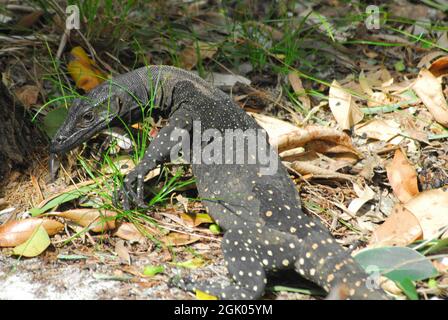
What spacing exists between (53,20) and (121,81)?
1668mm

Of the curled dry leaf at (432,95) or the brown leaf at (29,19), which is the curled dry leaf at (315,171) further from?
the brown leaf at (29,19)

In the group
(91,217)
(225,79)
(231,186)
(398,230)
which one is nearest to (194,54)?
(225,79)

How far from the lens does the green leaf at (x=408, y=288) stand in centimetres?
420

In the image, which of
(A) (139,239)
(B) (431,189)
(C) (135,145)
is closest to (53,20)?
(C) (135,145)

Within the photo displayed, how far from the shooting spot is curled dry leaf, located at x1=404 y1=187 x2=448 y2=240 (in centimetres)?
483

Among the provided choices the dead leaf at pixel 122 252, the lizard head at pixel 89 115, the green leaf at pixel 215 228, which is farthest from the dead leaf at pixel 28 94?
the green leaf at pixel 215 228

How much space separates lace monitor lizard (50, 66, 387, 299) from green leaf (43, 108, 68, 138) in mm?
327

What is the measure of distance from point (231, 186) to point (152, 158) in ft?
2.46

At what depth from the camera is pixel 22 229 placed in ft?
16.2

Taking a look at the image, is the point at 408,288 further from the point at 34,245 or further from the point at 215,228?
the point at 34,245

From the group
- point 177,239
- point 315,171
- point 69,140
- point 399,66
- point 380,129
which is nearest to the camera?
point 177,239

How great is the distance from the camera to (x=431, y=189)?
213 inches

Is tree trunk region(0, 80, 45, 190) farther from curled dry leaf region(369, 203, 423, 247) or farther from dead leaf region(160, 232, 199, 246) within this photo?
curled dry leaf region(369, 203, 423, 247)

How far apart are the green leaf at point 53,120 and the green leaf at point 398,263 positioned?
2980 millimetres
